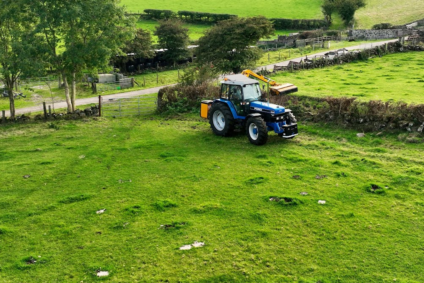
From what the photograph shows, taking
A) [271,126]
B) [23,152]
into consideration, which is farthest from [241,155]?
[23,152]

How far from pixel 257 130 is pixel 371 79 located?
1689 cm

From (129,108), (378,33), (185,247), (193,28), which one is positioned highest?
(193,28)

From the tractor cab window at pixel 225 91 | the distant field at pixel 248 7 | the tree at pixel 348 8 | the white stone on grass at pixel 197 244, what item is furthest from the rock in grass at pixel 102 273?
the distant field at pixel 248 7

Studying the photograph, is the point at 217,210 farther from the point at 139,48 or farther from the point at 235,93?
the point at 139,48

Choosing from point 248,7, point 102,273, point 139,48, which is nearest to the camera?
point 102,273

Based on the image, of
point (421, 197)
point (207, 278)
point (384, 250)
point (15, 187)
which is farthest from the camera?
point (15, 187)

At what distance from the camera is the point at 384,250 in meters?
11.5

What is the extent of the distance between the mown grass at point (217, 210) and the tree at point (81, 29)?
783 cm

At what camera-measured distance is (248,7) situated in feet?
297

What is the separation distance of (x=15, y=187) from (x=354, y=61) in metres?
34.3

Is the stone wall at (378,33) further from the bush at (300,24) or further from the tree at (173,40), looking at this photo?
the tree at (173,40)

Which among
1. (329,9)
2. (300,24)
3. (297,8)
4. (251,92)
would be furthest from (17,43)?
(297,8)

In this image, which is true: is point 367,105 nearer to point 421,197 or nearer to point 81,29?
point 421,197

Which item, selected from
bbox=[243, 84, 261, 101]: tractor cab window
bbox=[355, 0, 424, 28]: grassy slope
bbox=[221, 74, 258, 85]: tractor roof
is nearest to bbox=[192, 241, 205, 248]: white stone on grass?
bbox=[243, 84, 261, 101]: tractor cab window
